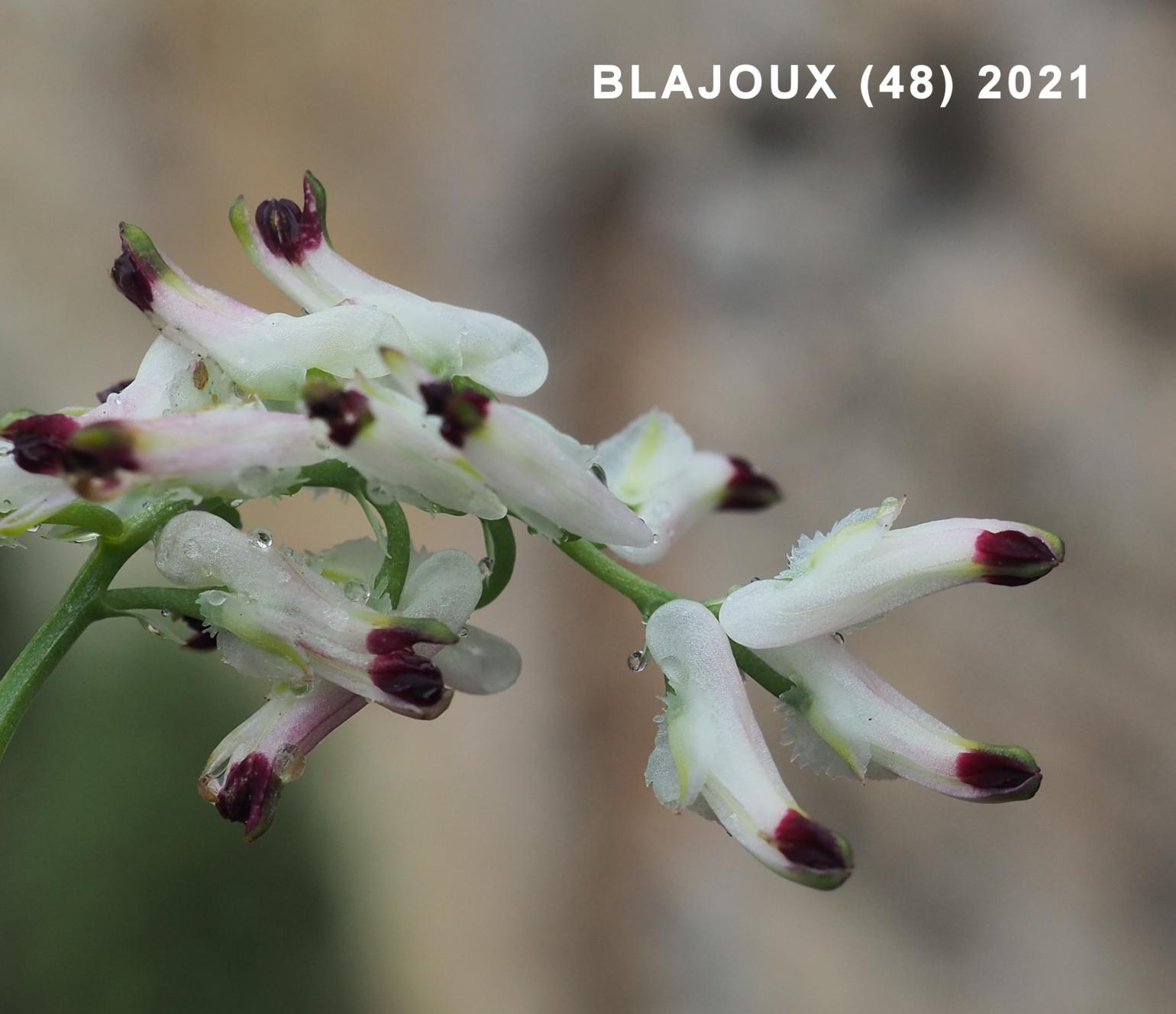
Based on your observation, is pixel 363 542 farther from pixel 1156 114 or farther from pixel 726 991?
pixel 726 991

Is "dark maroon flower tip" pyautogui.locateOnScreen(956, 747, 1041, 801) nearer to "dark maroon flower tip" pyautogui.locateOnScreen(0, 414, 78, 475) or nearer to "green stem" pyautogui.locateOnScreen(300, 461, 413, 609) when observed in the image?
"green stem" pyautogui.locateOnScreen(300, 461, 413, 609)

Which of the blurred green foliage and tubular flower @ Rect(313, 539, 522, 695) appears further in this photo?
the blurred green foliage

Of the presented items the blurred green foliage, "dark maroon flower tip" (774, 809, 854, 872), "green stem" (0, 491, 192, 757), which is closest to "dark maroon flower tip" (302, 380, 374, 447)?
"green stem" (0, 491, 192, 757)

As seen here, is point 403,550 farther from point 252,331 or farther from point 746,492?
point 746,492

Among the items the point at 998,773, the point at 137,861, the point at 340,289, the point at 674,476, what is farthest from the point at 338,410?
the point at 137,861

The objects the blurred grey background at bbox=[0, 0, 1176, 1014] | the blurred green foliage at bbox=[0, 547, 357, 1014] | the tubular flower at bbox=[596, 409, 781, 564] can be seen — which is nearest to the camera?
the tubular flower at bbox=[596, 409, 781, 564]

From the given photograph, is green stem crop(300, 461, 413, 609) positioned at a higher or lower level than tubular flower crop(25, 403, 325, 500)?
lower
